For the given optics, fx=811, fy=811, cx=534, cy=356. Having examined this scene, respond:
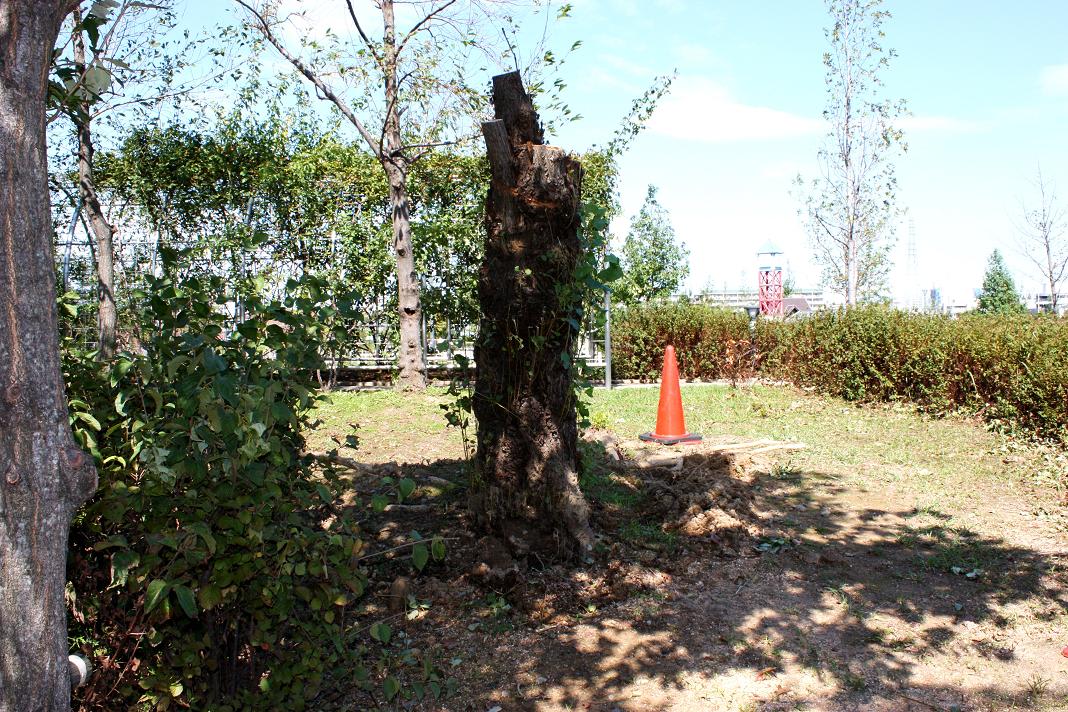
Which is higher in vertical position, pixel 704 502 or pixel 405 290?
pixel 405 290

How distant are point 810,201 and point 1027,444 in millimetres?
17425

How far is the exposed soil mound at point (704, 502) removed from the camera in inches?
199

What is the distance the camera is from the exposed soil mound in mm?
5051

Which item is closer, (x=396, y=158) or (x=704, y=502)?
(x=704, y=502)

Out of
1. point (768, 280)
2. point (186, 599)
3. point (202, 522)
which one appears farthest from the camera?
point (768, 280)

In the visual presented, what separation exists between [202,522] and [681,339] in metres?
13.4

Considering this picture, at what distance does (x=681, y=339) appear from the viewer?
50.1 ft

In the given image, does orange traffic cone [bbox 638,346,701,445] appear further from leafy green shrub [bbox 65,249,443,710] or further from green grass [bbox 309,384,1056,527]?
leafy green shrub [bbox 65,249,443,710]

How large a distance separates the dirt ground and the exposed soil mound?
0.05 feet

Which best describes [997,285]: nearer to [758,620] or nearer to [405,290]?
[405,290]

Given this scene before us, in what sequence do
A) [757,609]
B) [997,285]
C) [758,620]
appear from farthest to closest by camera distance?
[997,285], [757,609], [758,620]

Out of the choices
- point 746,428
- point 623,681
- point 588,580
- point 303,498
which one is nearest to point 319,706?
point 303,498

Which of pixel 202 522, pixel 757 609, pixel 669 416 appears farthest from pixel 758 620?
pixel 669 416

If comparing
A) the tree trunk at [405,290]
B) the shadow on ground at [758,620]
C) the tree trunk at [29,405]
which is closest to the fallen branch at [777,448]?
the shadow on ground at [758,620]
